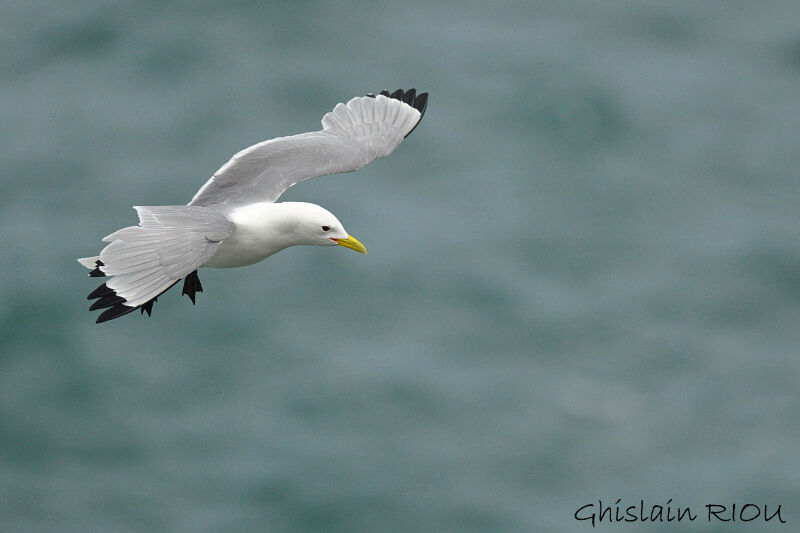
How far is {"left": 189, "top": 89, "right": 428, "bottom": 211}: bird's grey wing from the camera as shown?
13672 millimetres

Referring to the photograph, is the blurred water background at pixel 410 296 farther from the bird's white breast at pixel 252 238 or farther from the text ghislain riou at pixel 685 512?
the bird's white breast at pixel 252 238

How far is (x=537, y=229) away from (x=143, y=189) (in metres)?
8.23

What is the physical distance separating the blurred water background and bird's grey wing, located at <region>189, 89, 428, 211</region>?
11317 mm

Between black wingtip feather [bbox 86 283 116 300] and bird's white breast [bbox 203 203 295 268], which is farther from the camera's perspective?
bird's white breast [bbox 203 203 295 268]

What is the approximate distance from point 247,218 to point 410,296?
15.4 m

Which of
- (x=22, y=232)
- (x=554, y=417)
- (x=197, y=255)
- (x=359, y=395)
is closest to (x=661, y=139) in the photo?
(x=554, y=417)

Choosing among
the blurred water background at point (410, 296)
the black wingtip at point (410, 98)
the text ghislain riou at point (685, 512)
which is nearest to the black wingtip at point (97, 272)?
the black wingtip at point (410, 98)

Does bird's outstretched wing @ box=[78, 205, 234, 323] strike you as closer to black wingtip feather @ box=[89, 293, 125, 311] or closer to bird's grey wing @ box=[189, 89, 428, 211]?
black wingtip feather @ box=[89, 293, 125, 311]

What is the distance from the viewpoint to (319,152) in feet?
47.3

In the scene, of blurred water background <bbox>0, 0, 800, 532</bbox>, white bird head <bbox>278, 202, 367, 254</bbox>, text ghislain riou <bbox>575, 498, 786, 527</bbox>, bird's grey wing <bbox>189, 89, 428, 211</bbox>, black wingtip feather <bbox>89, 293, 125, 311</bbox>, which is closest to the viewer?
black wingtip feather <bbox>89, 293, 125, 311</bbox>

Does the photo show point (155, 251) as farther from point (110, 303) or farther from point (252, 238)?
point (252, 238)

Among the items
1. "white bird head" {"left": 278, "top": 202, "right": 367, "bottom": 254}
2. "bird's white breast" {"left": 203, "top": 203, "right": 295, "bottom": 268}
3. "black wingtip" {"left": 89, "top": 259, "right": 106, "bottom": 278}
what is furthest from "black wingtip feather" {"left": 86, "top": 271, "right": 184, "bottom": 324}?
"white bird head" {"left": 278, "top": 202, "right": 367, "bottom": 254}

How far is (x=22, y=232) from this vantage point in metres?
28.6

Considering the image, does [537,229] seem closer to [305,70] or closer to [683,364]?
[683,364]
